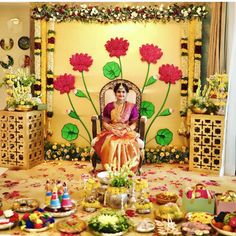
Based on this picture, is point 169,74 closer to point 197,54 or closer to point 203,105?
point 197,54

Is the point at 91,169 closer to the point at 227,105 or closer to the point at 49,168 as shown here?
the point at 49,168

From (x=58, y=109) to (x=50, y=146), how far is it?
651 millimetres

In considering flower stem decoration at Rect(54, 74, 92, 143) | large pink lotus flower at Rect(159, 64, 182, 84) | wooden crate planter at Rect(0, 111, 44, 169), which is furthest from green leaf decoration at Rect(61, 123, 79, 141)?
large pink lotus flower at Rect(159, 64, 182, 84)

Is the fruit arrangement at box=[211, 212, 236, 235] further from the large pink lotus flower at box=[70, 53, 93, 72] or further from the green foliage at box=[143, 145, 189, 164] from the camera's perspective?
the large pink lotus flower at box=[70, 53, 93, 72]

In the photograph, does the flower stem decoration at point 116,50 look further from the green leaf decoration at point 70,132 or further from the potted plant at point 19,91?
the potted plant at point 19,91

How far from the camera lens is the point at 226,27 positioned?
587 cm

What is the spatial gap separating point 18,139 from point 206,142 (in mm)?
2826

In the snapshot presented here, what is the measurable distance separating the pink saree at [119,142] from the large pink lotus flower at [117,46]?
1122 mm

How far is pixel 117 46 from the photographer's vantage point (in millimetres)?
6336

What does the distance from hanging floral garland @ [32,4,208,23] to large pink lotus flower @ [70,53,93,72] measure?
0.59m

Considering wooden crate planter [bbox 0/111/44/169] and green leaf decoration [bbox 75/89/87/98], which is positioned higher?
green leaf decoration [bbox 75/89/87/98]

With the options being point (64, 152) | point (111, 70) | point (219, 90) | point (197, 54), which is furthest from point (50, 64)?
point (219, 90)

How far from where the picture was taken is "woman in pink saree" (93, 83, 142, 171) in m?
5.24

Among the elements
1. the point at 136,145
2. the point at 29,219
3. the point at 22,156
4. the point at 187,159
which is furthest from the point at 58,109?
the point at 29,219
